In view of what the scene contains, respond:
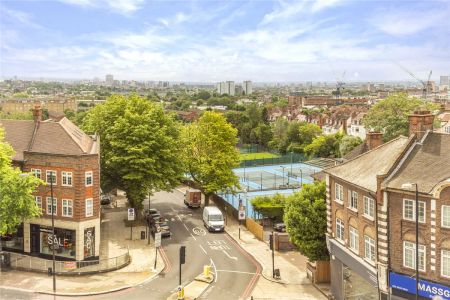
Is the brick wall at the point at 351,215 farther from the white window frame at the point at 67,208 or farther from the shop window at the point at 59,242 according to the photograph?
the shop window at the point at 59,242

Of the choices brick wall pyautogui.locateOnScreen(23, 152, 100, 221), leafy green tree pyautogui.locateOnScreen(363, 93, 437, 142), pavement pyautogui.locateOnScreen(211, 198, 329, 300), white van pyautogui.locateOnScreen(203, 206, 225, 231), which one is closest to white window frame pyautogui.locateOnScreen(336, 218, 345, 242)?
pavement pyautogui.locateOnScreen(211, 198, 329, 300)

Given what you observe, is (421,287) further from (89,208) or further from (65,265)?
(89,208)

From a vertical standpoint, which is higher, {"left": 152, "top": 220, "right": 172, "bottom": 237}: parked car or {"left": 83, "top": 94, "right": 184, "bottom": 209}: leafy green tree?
{"left": 83, "top": 94, "right": 184, "bottom": 209}: leafy green tree

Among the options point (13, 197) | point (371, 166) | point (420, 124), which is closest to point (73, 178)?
point (13, 197)

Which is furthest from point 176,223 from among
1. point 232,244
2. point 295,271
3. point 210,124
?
point 295,271

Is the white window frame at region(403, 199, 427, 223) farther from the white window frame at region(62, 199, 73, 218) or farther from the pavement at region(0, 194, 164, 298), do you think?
the white window frame at region(62, 199, 73, 218)

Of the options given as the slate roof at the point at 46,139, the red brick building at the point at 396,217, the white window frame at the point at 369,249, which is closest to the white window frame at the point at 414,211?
the red brick building at the point at 396,217
